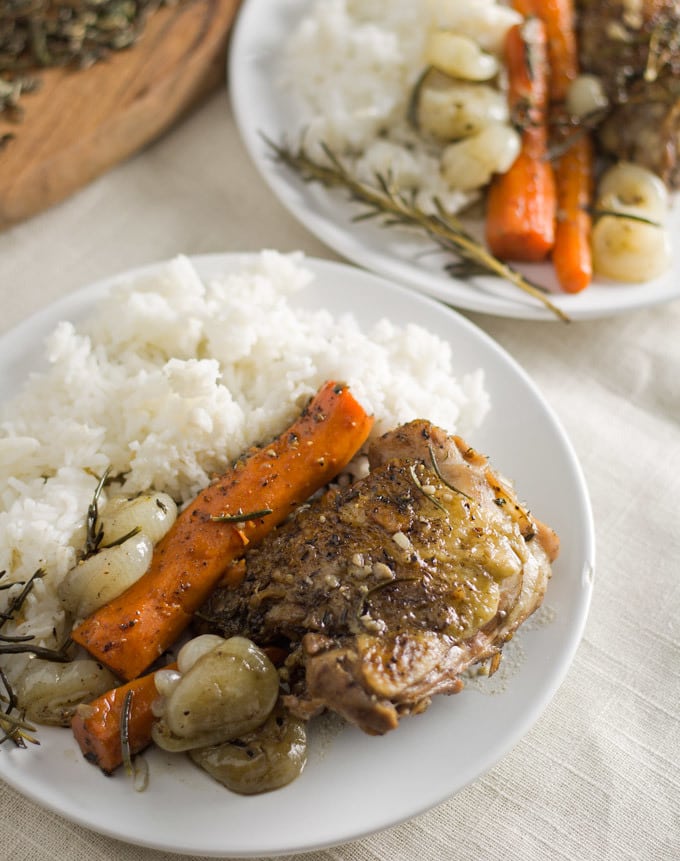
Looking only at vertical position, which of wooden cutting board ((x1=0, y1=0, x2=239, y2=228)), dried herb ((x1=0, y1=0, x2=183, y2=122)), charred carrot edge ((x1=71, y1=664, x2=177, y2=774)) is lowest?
charred carrot edge ((x1=71, y1=664, x2=177, y2=774))

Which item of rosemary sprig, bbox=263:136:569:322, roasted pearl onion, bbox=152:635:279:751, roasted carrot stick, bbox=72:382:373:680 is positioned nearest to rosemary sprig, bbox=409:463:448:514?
roasted carrot stick, bbox=72:382:373:680

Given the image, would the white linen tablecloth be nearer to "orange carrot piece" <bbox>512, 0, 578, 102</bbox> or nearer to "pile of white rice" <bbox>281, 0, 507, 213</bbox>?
"pile of white rice" <bbox>281, 0, 507, 213</bbox>

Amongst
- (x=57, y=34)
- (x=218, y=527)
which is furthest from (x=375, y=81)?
(x=218, y=527)

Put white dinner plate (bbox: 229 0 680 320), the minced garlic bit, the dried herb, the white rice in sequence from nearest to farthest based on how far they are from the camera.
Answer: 1. the minced garlic bit
2. white dinner plate (bbox: 229 0 680 320)
3. the white rice
4. the dried herb

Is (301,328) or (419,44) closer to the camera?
(301,328)

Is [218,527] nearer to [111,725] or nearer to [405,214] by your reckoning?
[111,725]

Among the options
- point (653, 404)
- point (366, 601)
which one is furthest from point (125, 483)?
point (653, 404)

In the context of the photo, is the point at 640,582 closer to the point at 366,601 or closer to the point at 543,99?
the point at 366,601
